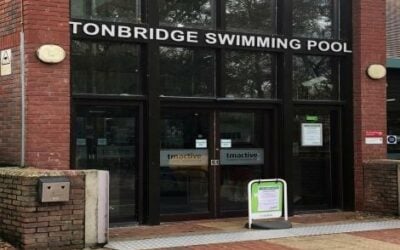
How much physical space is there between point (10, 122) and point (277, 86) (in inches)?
192

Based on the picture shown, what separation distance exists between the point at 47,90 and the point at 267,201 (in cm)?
401

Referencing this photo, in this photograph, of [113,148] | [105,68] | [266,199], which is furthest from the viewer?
[266,199]

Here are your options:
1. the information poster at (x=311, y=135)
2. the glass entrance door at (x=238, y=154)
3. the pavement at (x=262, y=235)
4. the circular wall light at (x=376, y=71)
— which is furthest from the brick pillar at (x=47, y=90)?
the circular wall light at (x=376, y=71)

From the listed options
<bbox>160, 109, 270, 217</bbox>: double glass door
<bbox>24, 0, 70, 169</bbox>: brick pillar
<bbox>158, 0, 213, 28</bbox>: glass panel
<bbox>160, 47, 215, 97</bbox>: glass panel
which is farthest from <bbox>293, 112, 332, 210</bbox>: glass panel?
<bbox>24, 0, 70, 169</bbox>: brick pillar

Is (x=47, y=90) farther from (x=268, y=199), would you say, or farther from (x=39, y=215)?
(x=268, y=199)

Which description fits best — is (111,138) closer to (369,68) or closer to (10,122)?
(10,122)

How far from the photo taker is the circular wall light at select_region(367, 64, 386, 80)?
497 inches

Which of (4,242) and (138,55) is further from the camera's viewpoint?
(138,55)

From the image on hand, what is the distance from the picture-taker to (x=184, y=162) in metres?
11.3

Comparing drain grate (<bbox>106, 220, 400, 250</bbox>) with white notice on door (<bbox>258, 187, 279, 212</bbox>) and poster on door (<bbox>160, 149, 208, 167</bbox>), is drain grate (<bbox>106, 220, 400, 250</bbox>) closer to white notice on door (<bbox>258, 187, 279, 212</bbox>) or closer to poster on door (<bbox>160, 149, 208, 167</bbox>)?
white notice on door (<bbox>258, 187, 279, 212</bbox>)

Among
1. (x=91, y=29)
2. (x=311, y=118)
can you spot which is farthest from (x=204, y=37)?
(x=311, y=118)

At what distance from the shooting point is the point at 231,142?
1171 cm

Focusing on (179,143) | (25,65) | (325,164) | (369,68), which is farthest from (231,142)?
(25,65)

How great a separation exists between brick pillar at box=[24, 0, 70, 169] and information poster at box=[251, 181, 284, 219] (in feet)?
10.2
